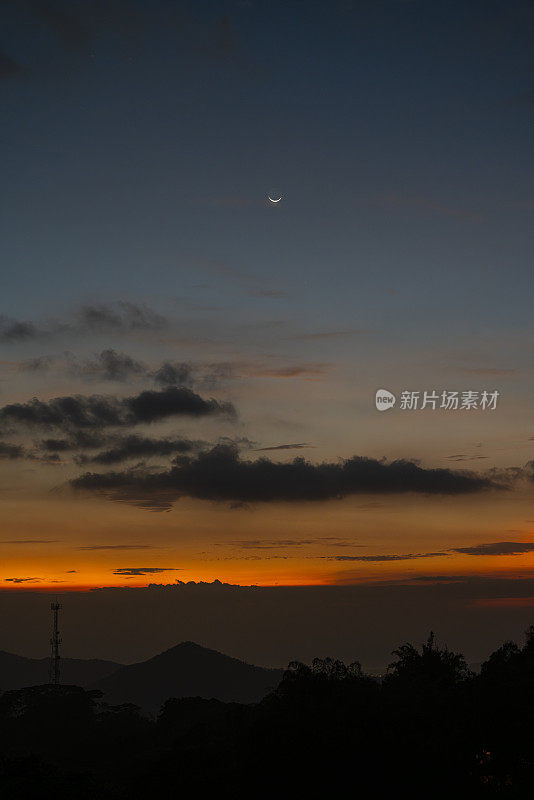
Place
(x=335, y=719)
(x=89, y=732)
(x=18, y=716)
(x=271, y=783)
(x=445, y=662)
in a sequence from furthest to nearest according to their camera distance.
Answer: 1. (x=18, y=716)
2. (x=89, y=732)
3. (x=445, y=662)
4. (x=335, y=719)
5. (x=271, y=783)

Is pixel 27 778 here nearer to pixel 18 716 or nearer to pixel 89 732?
pixel 89 732

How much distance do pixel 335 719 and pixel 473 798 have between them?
725 centimetres

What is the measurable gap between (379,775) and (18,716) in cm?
5316

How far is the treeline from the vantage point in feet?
120

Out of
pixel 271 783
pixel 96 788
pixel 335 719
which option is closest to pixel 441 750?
pixel 335 719

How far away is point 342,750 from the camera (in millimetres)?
37906

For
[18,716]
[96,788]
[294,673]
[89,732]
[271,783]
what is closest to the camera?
[96,788]

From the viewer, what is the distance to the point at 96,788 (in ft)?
113

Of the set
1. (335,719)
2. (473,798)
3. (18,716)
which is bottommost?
(18,716)

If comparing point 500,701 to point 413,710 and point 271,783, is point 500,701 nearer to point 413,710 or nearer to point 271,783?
point 413,710

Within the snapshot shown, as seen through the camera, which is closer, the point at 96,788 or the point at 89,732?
the point at 96,788

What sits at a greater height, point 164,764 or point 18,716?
point 164,764

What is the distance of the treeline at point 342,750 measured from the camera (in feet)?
120

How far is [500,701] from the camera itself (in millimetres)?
42500
